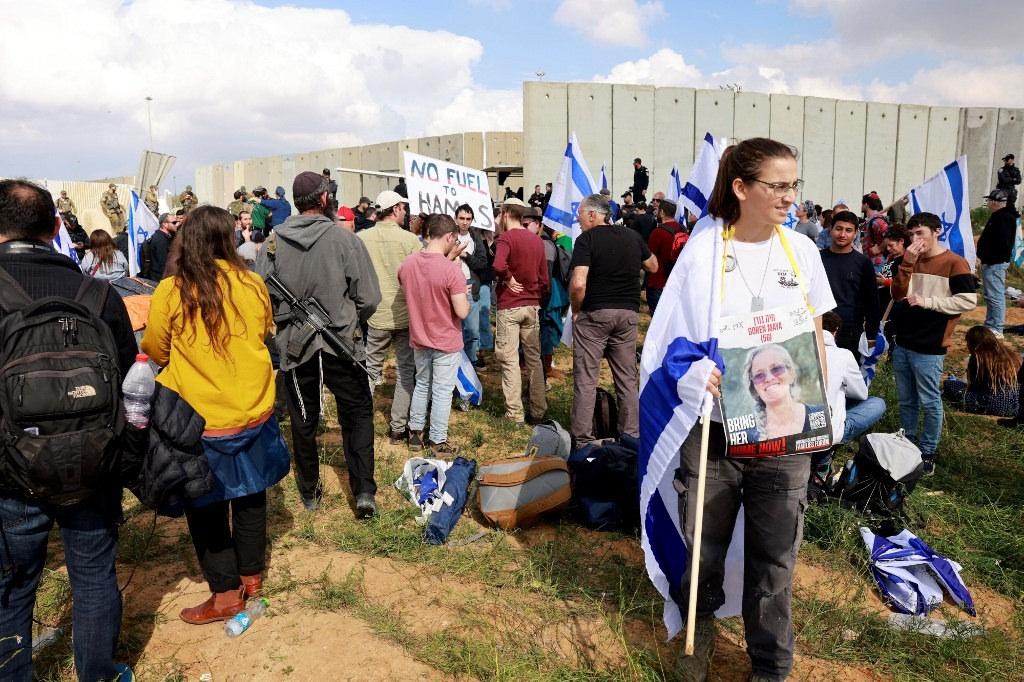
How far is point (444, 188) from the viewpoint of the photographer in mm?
8000

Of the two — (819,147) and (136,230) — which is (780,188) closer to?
(136,230)

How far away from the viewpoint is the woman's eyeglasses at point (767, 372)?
2.52m

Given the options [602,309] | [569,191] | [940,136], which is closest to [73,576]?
[602,309]

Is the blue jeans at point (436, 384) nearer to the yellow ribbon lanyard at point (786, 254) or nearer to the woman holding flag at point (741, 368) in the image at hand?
the woman holding flag at point (741, 368)

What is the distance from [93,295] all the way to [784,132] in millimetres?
22895

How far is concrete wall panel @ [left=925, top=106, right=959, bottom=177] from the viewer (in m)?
24.0

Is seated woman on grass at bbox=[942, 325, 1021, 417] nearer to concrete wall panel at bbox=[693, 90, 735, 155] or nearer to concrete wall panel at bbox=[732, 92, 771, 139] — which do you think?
concrete wall panel at bbox=[693, 90, 735, 155]

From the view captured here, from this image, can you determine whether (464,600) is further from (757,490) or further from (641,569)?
(757,490)

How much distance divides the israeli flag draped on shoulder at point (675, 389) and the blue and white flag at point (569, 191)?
5.28 m

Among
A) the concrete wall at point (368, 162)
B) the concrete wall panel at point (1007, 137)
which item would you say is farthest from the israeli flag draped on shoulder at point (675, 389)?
the concrete wall panel at point (1007, 137)

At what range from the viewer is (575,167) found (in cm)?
798

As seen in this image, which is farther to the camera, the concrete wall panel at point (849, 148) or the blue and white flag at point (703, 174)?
the concrete wall panel at point (849, 148)

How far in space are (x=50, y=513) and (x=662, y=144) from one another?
786 inches

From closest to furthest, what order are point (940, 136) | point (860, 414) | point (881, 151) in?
point (860, 414)
point (881, 151)
point (940, 136)
